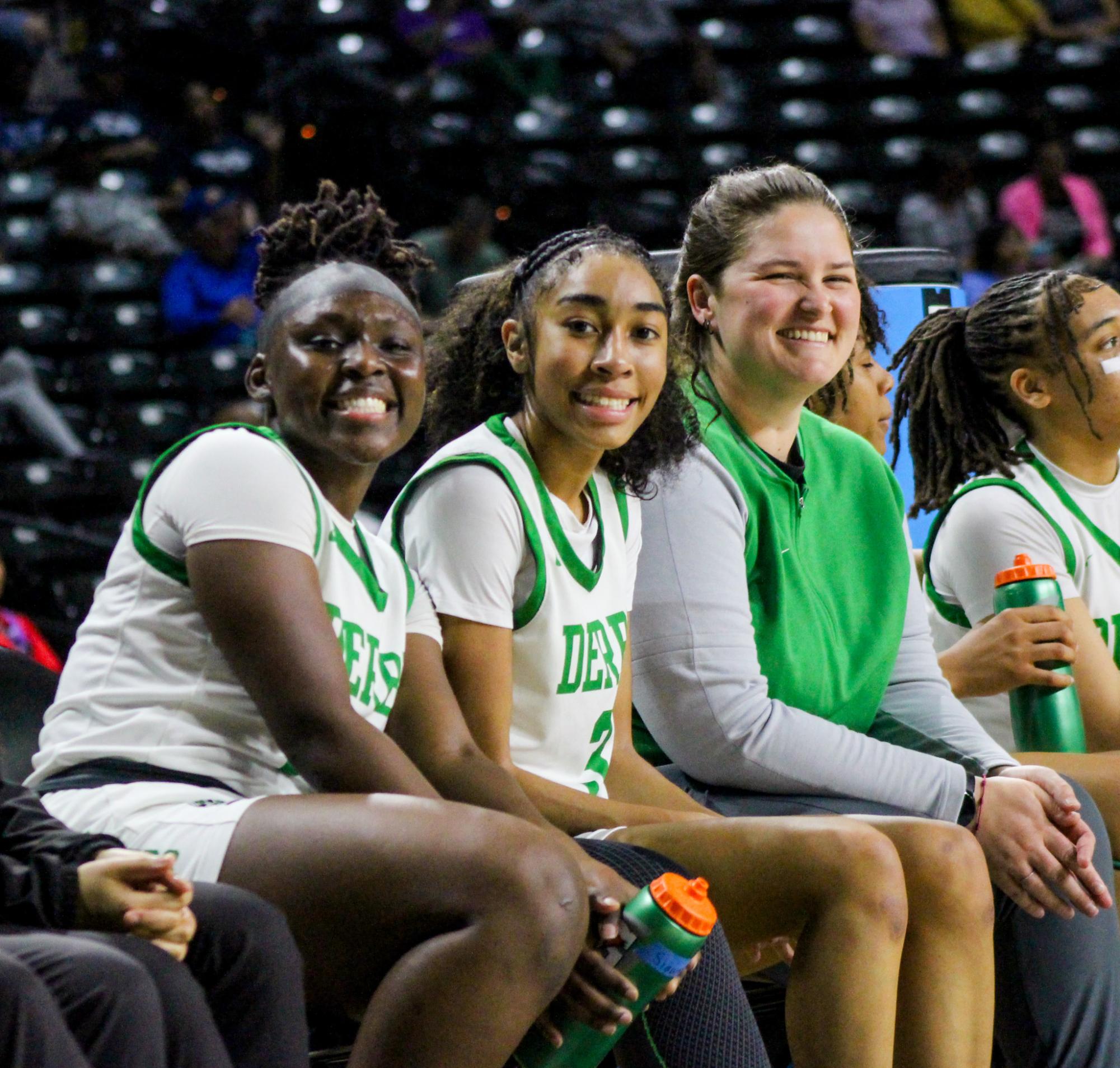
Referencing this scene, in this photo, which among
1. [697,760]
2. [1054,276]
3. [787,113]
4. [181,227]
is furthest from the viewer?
[787,113]

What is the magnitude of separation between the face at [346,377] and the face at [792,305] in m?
0.61

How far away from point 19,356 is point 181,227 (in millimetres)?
1099

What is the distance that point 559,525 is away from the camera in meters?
2.14

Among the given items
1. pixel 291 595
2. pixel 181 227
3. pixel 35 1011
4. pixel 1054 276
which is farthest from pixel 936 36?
pixel 35 1011

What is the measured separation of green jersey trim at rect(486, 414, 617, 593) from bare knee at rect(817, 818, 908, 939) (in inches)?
17.4

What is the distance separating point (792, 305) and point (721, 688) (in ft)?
1.86

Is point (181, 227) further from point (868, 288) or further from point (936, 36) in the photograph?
point (868, 288)

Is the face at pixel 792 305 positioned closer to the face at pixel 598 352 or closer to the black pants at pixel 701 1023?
the face at pixel 598 352

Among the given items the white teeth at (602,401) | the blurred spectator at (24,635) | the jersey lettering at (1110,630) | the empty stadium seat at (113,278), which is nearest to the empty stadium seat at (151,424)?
the empty stadium seat at (113,278)

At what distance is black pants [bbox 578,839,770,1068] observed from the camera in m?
1.81

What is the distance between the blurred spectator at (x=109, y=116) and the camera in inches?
289

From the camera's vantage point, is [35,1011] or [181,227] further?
[181,227]

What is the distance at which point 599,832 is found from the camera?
79.5 inches

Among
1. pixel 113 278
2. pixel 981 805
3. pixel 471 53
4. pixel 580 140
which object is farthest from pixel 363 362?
pixel 471 53
